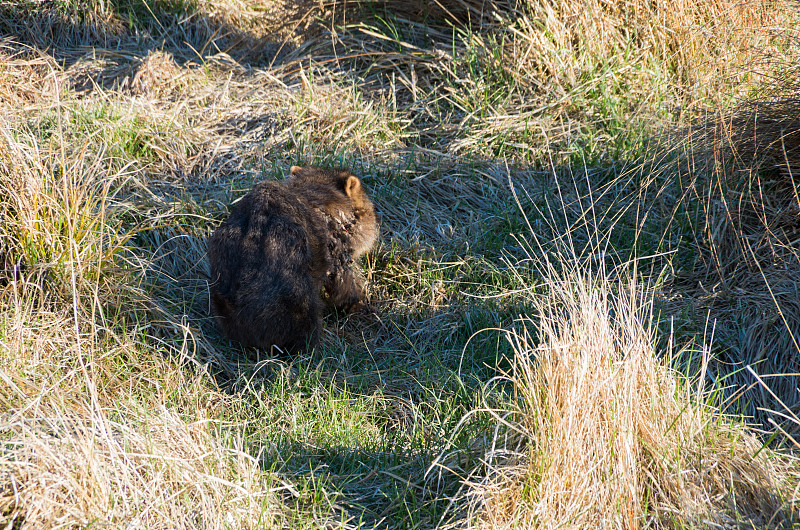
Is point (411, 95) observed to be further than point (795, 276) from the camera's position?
Yes

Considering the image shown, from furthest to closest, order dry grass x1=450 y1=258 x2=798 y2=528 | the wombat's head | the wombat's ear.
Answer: the wombat's ear
the wombat's head
dry grass x1=450 y1=258 x2=798 y2=528

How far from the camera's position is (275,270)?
404 cm

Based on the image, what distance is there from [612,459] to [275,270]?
2158 mm

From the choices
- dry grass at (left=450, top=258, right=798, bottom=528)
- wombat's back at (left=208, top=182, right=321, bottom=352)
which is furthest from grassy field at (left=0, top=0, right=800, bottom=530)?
wombat's back at (left=208, top=182, right=321, bottom=352)

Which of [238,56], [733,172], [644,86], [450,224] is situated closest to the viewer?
[733,172]

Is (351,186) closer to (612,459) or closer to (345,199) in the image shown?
(345,199)

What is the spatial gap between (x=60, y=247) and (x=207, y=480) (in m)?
1.89

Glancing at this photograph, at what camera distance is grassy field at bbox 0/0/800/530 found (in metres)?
2.78

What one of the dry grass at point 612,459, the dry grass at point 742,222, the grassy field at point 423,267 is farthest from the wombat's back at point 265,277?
the dry grass at point 742,222

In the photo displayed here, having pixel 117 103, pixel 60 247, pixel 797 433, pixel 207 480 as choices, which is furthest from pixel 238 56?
pixel 797 433

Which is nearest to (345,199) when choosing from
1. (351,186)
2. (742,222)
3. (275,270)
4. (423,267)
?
(351,186)

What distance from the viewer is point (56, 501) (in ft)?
8.21

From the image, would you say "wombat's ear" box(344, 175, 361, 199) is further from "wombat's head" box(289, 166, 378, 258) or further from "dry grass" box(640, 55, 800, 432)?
"dry grass" box(640, 55, 800, 432)

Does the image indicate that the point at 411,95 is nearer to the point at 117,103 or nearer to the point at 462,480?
the point at 117,103
